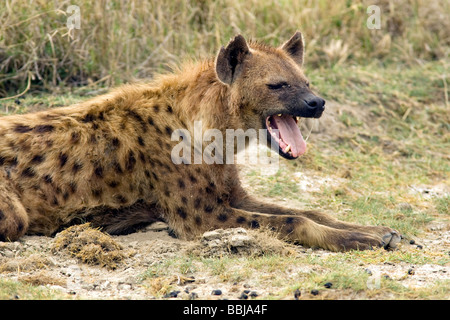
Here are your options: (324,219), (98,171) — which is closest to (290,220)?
(324,219)

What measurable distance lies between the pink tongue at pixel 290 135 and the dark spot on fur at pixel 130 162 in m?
0.92

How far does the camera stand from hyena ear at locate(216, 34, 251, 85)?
442cm

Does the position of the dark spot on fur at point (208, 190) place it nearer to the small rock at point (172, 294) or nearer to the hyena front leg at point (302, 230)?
the hyena front leg at point (302, 230)

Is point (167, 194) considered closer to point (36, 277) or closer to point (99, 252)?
point (99, 252)

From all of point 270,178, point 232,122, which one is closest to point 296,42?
point 232,122

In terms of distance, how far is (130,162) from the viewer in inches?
174

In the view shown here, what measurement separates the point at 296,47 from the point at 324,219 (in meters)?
1.21

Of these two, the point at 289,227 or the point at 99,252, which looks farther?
the point at 289,227

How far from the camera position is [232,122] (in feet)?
14.7

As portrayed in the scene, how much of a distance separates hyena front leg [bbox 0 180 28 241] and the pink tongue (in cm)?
161

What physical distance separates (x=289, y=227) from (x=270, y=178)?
1438mm

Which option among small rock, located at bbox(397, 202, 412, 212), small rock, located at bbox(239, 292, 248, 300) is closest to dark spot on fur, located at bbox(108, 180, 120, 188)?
small rock, located at bbox(239, 292, 248, 300)

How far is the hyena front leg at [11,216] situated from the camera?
13.4 feet
